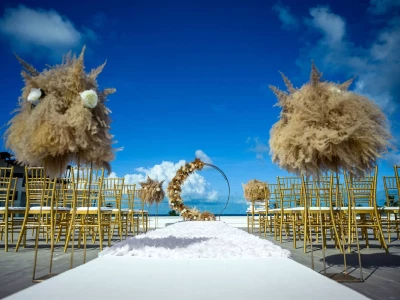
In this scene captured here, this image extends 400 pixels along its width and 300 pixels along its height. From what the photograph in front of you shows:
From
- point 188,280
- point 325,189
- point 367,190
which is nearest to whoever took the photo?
point 188,280

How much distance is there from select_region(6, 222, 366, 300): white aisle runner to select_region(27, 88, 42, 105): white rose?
4.50ft

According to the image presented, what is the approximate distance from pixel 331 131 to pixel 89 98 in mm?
1968

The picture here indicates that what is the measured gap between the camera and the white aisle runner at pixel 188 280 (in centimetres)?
173

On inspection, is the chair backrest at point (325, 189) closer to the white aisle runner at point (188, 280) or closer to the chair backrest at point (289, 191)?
the chair backrest at point (289, 191)

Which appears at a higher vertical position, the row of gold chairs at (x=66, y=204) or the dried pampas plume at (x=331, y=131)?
the dried pampas plume at (x=331, y=131)

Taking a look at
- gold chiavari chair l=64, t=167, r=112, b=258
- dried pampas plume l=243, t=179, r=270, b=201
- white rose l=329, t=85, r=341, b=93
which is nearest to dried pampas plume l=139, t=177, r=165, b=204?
dried pampas plume l=243, t=179, r=270, b=201

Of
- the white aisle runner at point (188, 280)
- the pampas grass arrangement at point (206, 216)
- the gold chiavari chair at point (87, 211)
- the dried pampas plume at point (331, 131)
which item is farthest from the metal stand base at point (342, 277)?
the pampas grass arrangement at point (206, 216)

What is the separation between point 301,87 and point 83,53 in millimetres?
1887

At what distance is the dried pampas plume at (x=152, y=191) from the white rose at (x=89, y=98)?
9.07 metres

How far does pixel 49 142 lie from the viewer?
2582mm

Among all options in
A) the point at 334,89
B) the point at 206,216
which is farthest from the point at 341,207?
the point at 206,216

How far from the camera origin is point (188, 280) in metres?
2.08

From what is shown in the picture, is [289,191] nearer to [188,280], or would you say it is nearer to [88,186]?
[88,186]

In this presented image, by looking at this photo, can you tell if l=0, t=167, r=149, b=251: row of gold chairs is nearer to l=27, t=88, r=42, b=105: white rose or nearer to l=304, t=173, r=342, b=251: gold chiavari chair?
l=27, t=88, r=42, b=105: white rose
